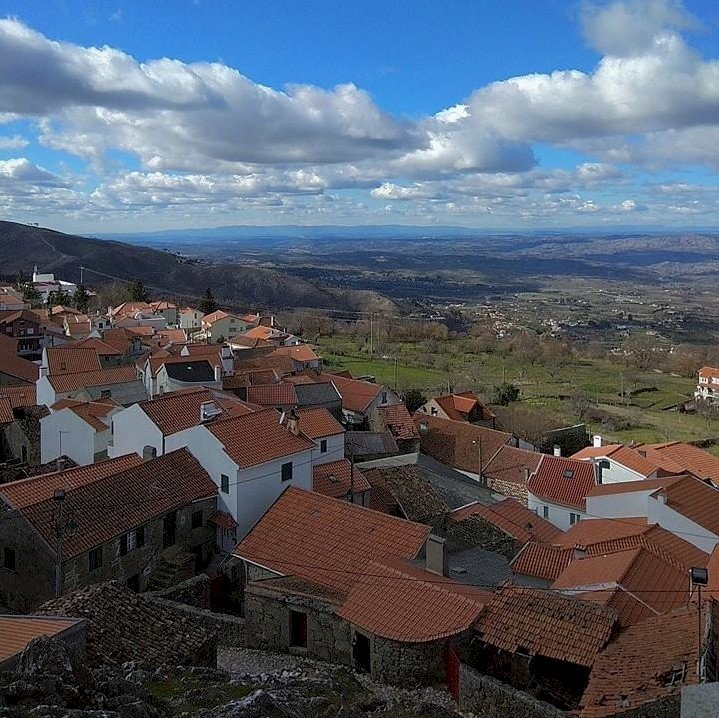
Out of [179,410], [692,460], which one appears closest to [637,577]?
[179,410]

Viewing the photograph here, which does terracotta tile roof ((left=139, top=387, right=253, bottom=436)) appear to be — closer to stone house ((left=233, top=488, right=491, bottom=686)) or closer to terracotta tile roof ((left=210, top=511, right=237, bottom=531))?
terracotta tile roof ((left=210, top=511, right=237, bottom=531))

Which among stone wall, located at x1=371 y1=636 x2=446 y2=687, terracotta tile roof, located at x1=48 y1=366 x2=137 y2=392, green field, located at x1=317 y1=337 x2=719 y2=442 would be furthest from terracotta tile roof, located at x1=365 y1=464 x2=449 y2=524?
green field, located at x1=317 y1=337 x2=719 y2=442

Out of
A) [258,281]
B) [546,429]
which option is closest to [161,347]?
[546,429]

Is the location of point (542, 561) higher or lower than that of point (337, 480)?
lower

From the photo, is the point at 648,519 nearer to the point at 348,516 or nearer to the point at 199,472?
the point at 348,516

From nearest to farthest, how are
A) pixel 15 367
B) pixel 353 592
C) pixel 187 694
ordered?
pixel 187 694
pixel 353 592
pixel 15 367

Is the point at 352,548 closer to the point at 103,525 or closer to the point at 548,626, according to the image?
the point at 548,626
